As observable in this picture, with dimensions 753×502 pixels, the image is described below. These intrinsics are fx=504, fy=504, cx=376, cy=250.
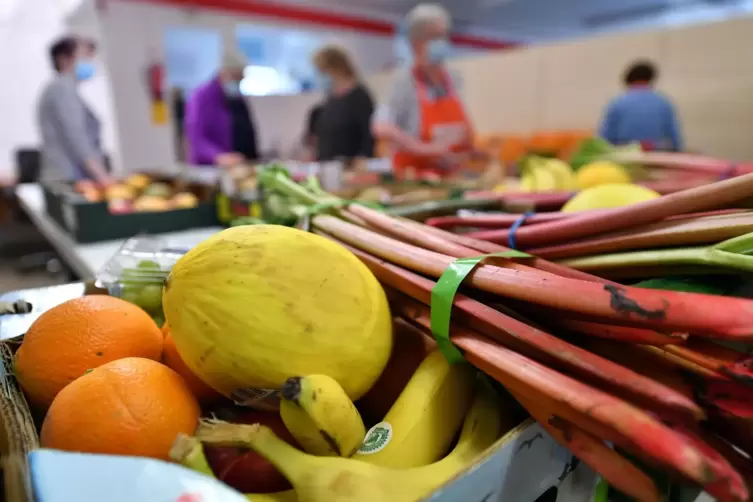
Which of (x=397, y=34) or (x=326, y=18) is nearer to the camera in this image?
(x=326, y=18)

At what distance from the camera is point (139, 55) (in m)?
6.66

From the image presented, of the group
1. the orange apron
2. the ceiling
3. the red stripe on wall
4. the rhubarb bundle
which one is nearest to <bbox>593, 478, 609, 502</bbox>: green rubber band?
the rhubarb bundle

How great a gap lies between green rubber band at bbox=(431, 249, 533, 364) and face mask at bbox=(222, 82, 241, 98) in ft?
9.78

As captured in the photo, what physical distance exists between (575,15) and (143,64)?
25.2 feet

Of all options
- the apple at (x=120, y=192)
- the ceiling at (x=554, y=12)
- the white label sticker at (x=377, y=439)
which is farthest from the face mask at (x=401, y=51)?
the white label sticker at (x=377, y=439)

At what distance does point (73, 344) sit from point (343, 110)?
2.86m

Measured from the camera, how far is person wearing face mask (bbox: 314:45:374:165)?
322 centimetres

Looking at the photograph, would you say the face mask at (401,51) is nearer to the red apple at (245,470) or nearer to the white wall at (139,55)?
the white wall at (139,55)

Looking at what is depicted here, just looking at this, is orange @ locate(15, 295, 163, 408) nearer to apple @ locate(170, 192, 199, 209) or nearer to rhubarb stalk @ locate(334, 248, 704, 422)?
rhubarb stalk @ locate(334, 248, 704, 422)

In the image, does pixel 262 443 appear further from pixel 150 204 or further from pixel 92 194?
pixel 92 194

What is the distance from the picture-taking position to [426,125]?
2.63 m

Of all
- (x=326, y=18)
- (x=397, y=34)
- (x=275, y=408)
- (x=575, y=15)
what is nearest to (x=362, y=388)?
(x=275, y=408)

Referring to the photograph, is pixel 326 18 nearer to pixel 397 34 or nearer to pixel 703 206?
pixel 397 34

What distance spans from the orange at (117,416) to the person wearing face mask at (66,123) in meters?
2.80
